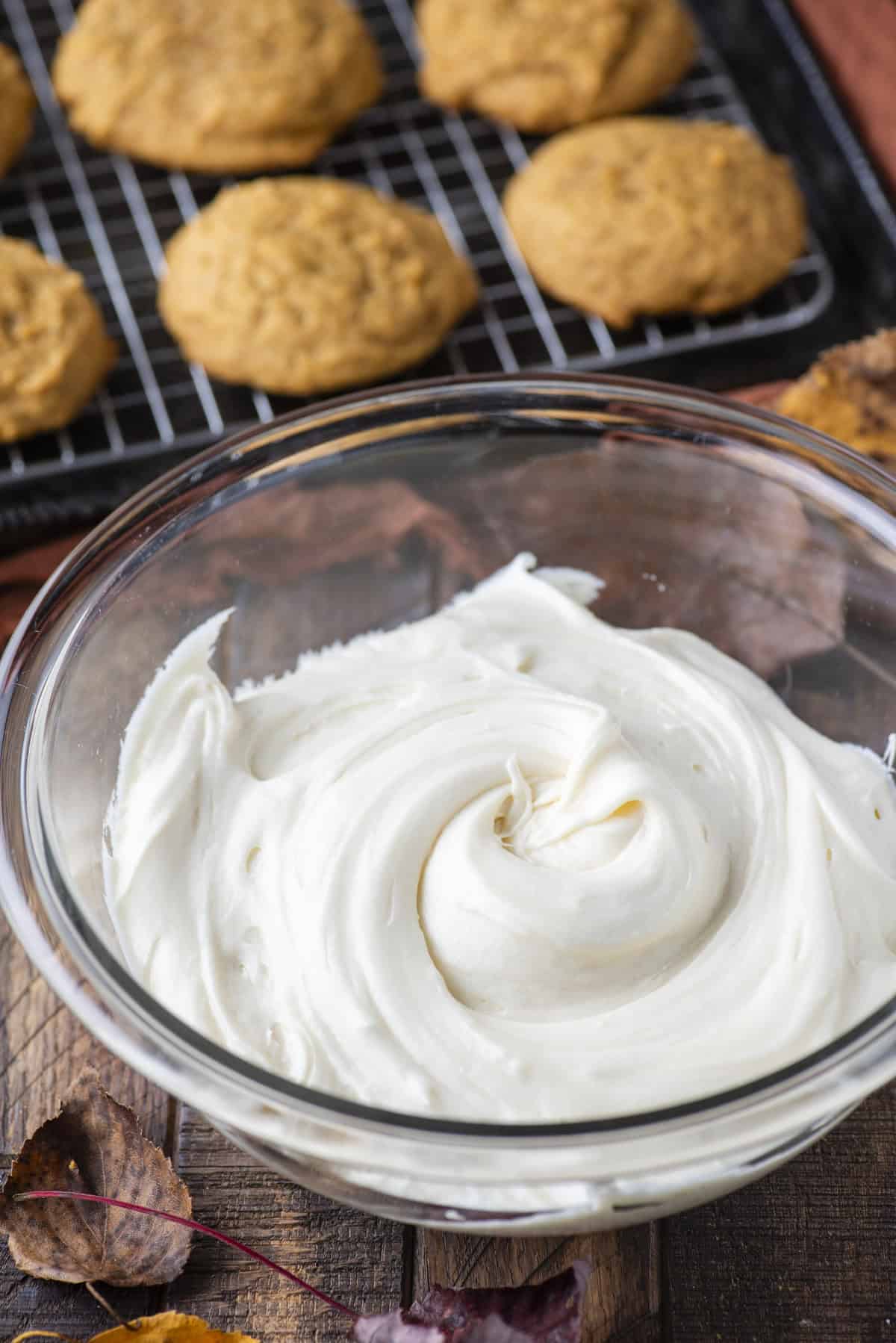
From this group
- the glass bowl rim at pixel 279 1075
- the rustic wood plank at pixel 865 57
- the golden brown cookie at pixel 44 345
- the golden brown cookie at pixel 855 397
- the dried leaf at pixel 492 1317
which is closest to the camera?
the glass bowl rim at pixel 279 1075

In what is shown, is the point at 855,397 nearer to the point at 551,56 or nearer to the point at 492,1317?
the point at 551,56

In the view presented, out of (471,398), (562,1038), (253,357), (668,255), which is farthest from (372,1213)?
(668,255)

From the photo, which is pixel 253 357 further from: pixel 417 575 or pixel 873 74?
pixel 873 74

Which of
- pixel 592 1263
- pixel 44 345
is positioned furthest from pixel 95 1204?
pixel 44 345

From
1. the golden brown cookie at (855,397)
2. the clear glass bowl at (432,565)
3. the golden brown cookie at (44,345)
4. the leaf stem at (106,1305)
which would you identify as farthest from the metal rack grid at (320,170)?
the leaf stem at (106,1305)

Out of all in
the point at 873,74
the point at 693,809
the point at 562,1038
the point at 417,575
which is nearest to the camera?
the point at 562,1038

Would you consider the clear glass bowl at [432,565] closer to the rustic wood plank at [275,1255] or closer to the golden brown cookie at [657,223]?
the rustic wood plank at [275,1255]

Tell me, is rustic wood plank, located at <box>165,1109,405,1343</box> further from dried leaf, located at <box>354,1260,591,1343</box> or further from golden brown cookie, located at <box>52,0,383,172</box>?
golden brown cookie, located at <box>52,0,383,172</box>
